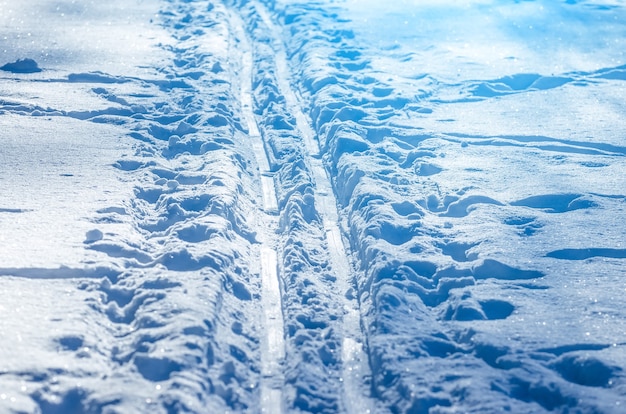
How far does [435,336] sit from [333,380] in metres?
0.58

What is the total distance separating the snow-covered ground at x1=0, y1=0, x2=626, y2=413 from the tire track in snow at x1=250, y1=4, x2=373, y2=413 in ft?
0.06

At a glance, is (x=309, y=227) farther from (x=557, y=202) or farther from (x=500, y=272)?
(x=557, y=202)

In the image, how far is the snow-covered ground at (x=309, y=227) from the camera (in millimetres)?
3246

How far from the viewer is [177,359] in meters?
3.22

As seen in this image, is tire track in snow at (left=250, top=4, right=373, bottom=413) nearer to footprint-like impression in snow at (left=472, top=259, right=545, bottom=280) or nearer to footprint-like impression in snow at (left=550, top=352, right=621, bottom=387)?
footprint-like impression in snow at (left=472, top=259, right=545, bottom=280)

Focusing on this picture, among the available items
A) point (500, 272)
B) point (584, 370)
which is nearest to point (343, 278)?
point (500, 272)

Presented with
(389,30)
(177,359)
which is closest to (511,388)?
(177,359)

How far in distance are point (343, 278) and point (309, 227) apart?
67 cm

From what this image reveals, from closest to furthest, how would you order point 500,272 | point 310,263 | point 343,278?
point 500,272 → point 343,278 → point 310,263

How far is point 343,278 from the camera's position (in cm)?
431

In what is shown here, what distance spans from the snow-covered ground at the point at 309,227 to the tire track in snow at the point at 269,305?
0.05ft

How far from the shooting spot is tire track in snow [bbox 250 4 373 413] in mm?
3344

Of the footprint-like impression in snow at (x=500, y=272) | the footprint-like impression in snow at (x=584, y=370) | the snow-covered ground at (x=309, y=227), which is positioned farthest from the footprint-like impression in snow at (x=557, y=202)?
the footprint-like impression in snow at (x=584, y=370)

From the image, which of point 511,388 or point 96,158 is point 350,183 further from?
point 511,388
